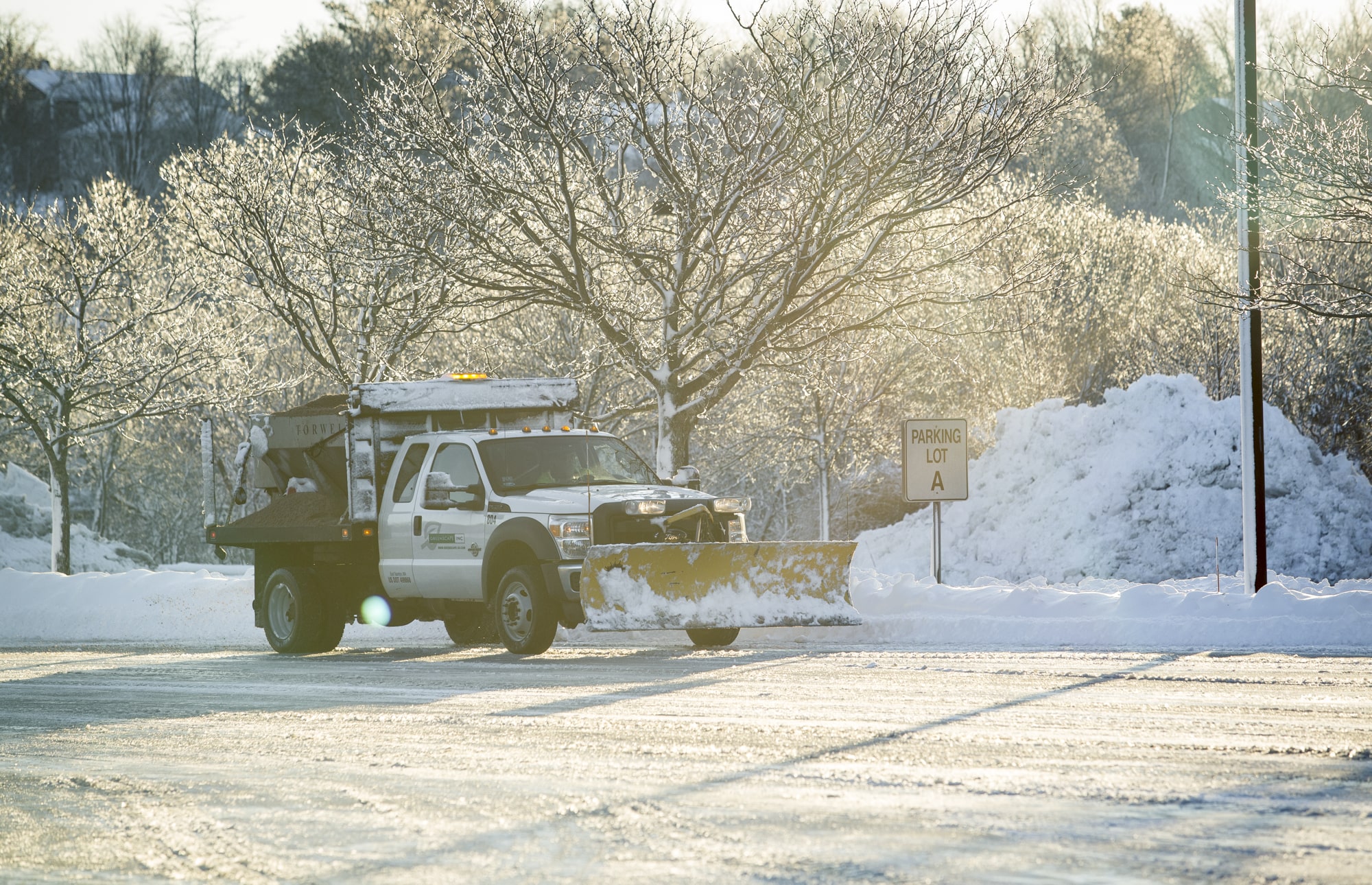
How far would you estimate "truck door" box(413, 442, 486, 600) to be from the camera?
47.1ft

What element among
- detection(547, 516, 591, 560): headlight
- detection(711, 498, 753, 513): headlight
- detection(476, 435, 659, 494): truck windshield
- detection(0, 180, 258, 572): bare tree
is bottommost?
detection(547, 516, 591, 560): headlight

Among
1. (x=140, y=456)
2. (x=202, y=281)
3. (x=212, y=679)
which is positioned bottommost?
(x=212, y=679)

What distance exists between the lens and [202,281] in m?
33.0

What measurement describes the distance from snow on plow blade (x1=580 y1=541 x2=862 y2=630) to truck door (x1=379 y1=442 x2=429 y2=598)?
2.59 meters

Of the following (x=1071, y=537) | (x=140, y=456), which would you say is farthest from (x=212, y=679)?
(x=140, y=456)

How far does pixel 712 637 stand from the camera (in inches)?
582

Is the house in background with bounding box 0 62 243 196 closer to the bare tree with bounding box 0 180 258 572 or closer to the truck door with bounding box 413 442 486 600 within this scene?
the bare tree with bounding box 0 180 258 572

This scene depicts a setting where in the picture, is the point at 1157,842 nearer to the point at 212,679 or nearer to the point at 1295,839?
the point at 1295,839

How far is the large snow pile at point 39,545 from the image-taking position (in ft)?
118

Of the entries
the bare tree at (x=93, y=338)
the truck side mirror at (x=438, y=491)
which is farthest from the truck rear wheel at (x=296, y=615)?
the bare tree at (x=93, y=338)

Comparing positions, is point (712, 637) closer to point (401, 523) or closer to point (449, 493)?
point (449, 493)

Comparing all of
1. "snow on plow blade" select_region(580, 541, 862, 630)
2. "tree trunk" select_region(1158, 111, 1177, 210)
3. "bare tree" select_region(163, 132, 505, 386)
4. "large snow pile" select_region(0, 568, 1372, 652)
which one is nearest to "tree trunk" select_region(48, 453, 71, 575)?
"bare tree" select_region(163, 132, 505, 386)

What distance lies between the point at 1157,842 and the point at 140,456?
45.7 metres

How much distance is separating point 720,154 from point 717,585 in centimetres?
941
